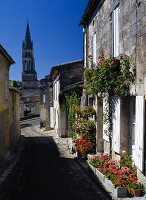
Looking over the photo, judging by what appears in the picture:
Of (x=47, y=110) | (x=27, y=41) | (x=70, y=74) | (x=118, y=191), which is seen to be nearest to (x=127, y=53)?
(x=118, y=191)

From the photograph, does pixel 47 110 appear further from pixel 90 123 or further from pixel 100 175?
pixel 100 175

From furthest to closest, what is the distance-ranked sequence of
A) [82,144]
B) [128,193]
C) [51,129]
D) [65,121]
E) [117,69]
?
[51,129] < [65,121] < [82,144] < [117,69] < [128,193]

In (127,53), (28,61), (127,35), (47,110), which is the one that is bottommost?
(47,110)

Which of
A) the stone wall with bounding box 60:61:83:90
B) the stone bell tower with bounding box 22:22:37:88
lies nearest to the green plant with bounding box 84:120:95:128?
the stone wall with bounding box 60:61:83:90

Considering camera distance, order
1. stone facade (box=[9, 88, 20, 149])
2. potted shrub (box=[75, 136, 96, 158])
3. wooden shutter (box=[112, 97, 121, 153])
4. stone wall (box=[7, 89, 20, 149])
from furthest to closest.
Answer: stone facade (box=[9, 88, 20, 149])
stone wall (box=[7, 89, 20, 149])
potted shrub (box=[75, 136, 96, 158])
wooden shutter (box=[112, 97, 121, 153])

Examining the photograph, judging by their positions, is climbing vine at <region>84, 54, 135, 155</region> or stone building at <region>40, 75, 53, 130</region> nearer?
climbing vine at <region>84, 54, 135, 155</region>

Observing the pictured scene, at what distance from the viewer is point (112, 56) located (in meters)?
11.6

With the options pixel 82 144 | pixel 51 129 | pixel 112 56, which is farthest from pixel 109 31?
pixel 51 129

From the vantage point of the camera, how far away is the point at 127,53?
992 cm

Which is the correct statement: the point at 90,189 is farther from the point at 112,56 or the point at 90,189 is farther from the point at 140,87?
the point at 112,56

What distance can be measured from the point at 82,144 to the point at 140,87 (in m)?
6.40

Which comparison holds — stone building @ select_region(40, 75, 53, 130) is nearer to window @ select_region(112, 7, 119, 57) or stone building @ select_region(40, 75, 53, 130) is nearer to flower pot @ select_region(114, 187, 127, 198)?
window @ select_region(112, 7, 119, 57)

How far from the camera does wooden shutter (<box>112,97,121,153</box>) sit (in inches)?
409

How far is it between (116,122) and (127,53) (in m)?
2.11
